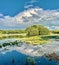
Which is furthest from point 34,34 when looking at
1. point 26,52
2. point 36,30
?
point 26,52

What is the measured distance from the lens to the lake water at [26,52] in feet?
7.63

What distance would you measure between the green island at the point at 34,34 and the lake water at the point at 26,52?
6 centimetres

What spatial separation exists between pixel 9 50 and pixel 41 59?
0.49m

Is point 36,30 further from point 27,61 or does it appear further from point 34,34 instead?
point 27,61

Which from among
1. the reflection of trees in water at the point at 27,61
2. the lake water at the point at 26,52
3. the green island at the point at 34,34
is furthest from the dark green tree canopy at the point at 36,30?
the reflection of trees in water at the point at 27,61

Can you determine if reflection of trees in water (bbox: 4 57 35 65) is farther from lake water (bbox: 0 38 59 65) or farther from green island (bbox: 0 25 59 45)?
green island (bbox: 0 25 59 45)

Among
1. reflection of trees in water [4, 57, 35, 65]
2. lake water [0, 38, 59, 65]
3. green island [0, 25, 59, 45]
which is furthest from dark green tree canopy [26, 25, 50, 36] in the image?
reflection of trees in water [4, 57, 35, 65]

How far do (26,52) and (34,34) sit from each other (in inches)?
11.6

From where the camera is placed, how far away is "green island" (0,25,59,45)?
239cm

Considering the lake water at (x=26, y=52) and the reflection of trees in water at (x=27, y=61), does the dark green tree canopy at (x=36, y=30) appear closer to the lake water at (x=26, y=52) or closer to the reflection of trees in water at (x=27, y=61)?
the lake water at (x=26, y=52)

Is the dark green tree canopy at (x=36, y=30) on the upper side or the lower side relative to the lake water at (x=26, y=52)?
upper

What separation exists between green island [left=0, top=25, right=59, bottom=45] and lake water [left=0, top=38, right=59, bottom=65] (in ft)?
0.21

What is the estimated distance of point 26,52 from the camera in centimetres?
Answer: 237

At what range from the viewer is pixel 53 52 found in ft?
7.69
